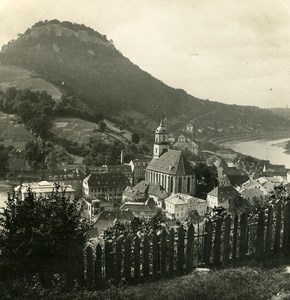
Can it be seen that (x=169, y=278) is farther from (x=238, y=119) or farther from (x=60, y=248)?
(x=238, y=119)

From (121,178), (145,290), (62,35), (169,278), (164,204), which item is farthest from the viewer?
(62,35)

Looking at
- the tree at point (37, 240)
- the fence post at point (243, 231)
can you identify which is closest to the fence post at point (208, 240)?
the fence post at point (243, 231)

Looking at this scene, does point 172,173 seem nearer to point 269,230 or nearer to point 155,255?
point 269,230

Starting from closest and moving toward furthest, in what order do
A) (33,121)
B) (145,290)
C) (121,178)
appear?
(145,290) < (121,178) < (33,121)

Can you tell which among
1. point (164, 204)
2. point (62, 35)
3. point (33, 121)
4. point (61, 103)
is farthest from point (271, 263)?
point (62, 35)

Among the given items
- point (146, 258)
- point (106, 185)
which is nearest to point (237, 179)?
point (106, 185)

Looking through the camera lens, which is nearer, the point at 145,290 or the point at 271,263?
the point at 145,290

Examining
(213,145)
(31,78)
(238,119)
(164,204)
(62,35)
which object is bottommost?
(164,204)

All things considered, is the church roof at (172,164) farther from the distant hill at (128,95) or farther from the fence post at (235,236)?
the fence post at (235,236)
